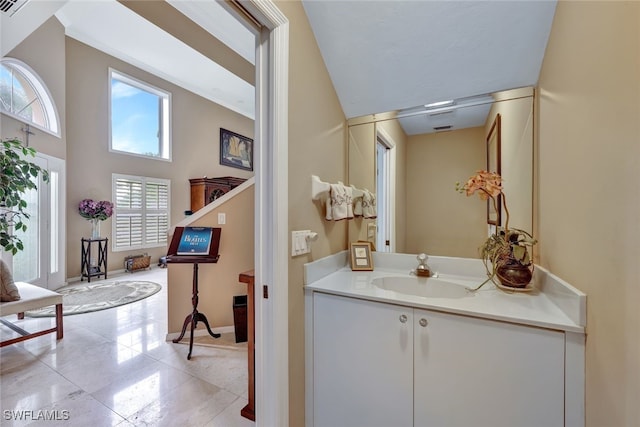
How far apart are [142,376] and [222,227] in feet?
4.31

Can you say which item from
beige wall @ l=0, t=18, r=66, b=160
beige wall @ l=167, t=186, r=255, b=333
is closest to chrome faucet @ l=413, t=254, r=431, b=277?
beige wall @ l=167, t=186, r=255, b=333

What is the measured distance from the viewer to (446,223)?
62.8 inches

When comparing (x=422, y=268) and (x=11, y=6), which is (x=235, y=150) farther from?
(x=422, y=268)

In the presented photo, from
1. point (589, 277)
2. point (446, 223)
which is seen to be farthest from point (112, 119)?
point (589, 277)

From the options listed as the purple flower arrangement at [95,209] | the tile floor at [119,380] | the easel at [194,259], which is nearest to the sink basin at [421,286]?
the tile floor at [119,380]

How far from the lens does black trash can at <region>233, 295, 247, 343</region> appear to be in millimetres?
2447

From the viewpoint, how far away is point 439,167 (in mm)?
1627

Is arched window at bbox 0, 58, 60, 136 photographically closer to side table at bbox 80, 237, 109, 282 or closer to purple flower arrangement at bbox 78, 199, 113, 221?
purple flower arrangement at bbox 78, 199, 113, 221

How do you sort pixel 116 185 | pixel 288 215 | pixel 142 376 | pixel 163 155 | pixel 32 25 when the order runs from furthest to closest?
pixel 163 155 → pixel 116 185 → pixel 32 25 → pixel 142 376 → pixel 288 215

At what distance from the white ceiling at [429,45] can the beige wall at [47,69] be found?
427 centimetres

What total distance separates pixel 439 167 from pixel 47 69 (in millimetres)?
5471

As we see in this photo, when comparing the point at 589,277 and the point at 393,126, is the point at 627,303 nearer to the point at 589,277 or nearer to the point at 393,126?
the point at 589,277

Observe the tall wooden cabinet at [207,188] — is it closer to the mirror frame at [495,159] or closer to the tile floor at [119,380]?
the tile floor at [119,380]

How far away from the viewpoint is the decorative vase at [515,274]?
3.93ft
